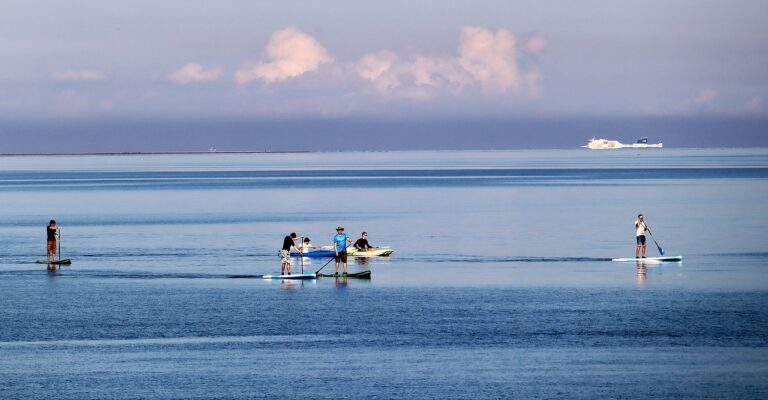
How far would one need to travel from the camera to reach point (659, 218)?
89625mm

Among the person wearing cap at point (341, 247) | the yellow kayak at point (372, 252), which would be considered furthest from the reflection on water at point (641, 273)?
the yellow kayak at point (372, 252)

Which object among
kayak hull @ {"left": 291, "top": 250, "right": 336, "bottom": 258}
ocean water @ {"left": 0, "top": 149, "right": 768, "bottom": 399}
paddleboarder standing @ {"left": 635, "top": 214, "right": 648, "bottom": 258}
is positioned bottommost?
ocean water @ {"left": 0, "top": 149, "right": 768, "bottom": 399}

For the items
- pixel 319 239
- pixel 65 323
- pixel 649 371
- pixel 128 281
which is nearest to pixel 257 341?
pixel 65 323

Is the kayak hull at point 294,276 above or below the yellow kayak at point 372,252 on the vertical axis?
below

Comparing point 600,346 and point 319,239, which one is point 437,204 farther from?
point 600,346

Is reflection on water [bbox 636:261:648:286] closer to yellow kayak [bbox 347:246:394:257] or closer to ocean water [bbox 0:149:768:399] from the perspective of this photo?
ocean water [bbox 0:149:768:399]

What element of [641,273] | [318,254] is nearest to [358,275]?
[318,254]

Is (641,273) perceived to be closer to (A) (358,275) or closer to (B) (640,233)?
(B) (640,233)

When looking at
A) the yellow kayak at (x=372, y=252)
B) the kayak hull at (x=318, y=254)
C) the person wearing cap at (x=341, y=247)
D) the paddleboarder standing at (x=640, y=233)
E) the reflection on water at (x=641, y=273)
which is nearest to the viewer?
the reflection on water at (x=641, y=273)

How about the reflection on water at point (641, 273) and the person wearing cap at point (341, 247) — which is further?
the person wearing cap at point (341, 247)

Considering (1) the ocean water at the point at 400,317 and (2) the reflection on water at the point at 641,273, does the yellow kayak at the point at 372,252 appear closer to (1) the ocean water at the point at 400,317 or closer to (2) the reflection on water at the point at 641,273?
(1) the ocean water at the point at 400,317

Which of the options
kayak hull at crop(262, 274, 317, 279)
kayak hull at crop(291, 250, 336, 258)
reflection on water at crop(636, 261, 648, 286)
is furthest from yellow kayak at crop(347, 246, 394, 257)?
reflection on water at crop(636, 261, 648, 286)

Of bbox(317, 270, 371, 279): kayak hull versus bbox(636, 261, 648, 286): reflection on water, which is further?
bbox(317, 270, 371, 279): kayak hull

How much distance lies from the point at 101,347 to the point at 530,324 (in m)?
12.3
